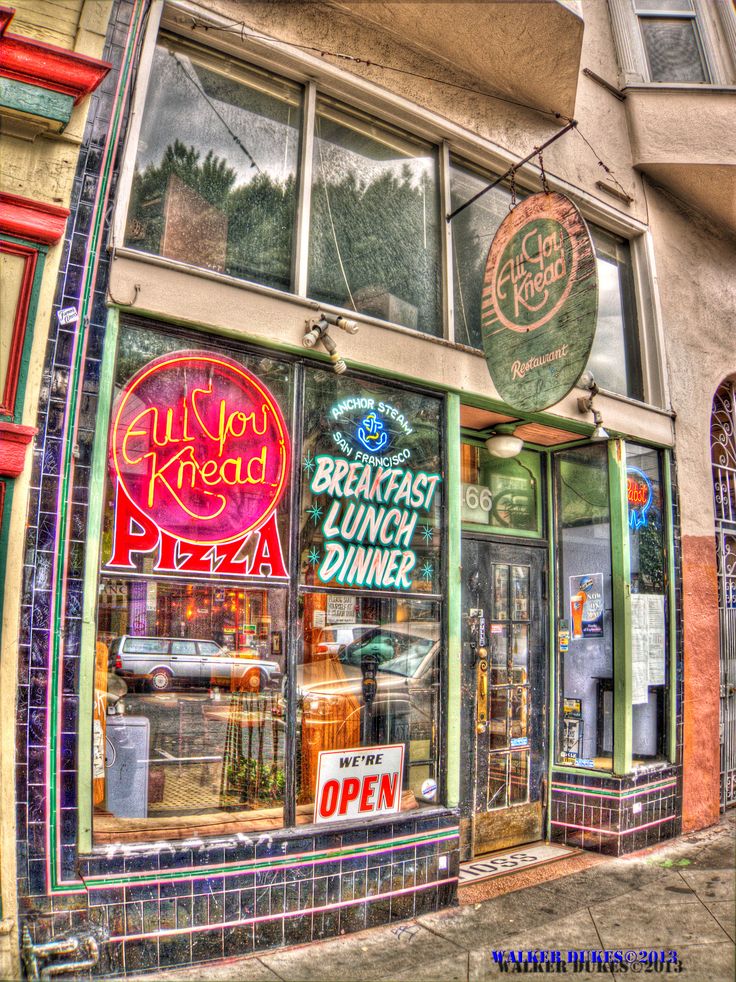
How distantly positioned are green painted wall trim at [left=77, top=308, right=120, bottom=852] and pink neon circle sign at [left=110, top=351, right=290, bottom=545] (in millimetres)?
103

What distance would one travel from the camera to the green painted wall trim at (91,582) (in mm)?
3873

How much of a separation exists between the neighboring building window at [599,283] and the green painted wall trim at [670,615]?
2.94ft

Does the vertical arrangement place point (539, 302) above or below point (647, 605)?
above

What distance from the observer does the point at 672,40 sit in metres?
8.25

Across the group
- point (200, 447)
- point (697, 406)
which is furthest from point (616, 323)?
point (200, 447)

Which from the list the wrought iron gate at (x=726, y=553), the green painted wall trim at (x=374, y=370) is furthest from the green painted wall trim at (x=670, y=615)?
the green painted wall trim at (x=374, y=370)

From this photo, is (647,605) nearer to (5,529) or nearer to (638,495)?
(638,495)

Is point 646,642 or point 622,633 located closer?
point 622,633

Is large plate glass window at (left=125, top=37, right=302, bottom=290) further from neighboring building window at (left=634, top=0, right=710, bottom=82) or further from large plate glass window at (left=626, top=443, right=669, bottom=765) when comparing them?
neighboring building window at (left=634, top=0, right=710, bottom=82)

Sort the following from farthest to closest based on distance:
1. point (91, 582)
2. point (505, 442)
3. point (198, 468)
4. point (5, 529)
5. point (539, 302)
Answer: point (505, 442) < point (539, 302) < point (198, 468) < point (91, 582) < point (5, 529)

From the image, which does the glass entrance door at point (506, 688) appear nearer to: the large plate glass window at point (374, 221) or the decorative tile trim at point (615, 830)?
the decorative tile trim at point (615, 830)

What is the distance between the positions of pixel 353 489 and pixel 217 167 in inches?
93.7

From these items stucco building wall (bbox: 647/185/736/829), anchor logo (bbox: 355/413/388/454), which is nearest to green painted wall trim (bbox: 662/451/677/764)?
stucco building wall (bbox: 647/185/736/829)

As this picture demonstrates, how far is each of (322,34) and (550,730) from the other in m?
6.08
